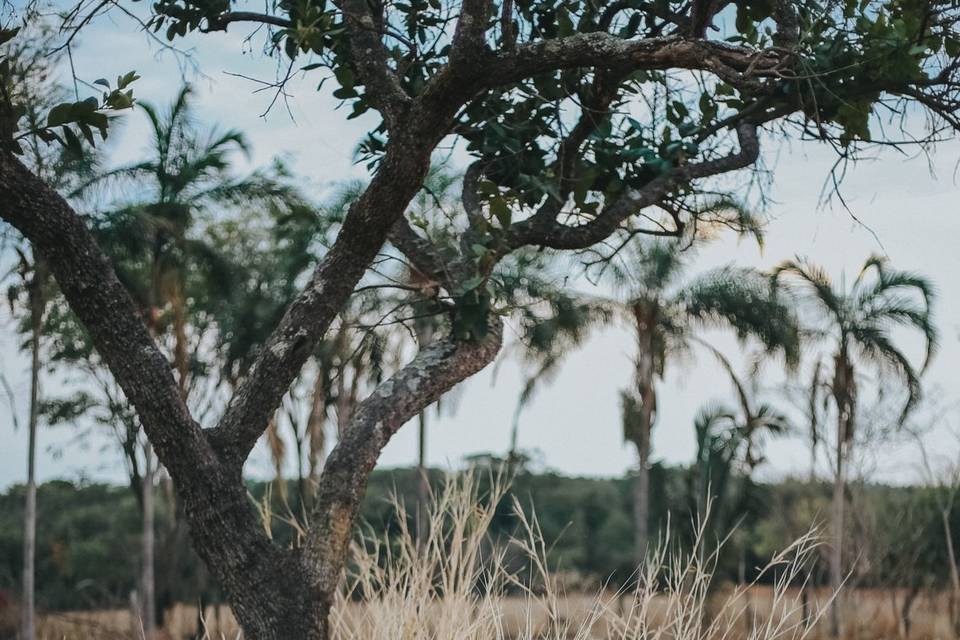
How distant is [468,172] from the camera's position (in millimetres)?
6141

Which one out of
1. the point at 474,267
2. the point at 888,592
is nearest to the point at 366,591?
the point at 474,267

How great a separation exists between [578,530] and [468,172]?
79.6ft

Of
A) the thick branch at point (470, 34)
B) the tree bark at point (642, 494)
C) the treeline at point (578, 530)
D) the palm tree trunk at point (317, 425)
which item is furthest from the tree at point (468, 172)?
the tree bark at point (642, 494)

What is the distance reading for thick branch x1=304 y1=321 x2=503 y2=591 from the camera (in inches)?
190

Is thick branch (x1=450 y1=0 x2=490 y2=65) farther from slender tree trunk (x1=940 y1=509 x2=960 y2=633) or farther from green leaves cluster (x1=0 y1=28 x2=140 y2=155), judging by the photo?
slender tree trunk (x1=940 y1=509 x2=960 y2=633)

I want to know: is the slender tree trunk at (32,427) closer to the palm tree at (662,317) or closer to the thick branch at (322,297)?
the palm tree at (662,317)

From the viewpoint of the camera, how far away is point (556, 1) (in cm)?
578

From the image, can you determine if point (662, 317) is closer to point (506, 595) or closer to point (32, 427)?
point (32, 427)

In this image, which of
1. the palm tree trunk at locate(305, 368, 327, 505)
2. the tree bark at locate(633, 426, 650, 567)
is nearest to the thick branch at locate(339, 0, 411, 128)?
the palm tree trunk at locate(305, 368, 327, 505)

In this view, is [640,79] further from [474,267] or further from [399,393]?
[399,393]

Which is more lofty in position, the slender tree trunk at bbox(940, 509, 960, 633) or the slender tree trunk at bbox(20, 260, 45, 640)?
the slender tree trunk at bbox(20, 260, 45, 640)

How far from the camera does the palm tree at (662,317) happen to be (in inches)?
751

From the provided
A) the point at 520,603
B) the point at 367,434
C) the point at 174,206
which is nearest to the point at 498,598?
the point at 520,603

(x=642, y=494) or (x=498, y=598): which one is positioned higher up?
(x=642, y=494)
